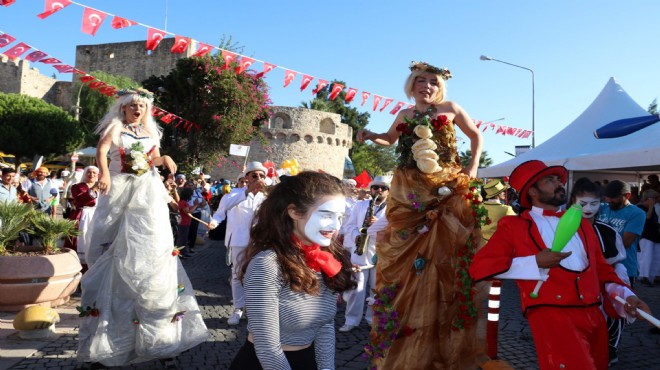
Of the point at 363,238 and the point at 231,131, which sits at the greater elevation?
the point at 231,131

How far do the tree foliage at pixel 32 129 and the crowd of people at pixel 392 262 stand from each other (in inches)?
1394

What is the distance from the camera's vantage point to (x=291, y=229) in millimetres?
2250

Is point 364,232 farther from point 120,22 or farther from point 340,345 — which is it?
point 120,22

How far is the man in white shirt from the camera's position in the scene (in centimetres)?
591

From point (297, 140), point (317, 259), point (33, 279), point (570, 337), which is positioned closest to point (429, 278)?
point (570, 337)

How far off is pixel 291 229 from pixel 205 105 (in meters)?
20.3

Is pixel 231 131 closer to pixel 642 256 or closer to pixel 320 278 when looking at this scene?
pixel 642 256

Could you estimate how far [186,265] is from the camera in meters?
10.2

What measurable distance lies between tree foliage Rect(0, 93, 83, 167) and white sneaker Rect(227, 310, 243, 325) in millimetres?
34233

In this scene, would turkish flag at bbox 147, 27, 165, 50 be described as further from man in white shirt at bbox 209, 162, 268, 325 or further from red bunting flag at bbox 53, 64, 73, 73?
man in white shirt at bbox 209, 162, 268, 325

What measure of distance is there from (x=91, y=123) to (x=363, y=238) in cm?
4195

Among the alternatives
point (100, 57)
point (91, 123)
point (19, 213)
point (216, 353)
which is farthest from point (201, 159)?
point (100, 57)

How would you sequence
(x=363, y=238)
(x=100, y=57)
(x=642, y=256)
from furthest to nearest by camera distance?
(x=100, y=57), (x=642, y=256), (x=363, y=238)

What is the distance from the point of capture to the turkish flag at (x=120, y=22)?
8891 millimetres
